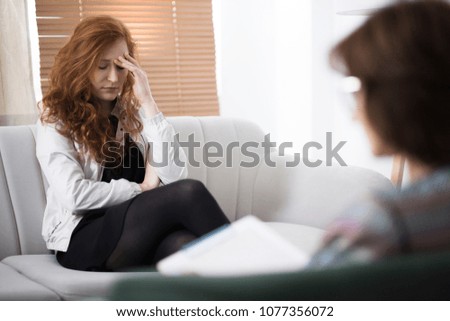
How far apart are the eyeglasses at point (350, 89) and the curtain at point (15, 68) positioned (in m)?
1.63

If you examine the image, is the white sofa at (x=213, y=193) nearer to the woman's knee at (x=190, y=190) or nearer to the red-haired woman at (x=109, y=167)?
the red-haired woman at (x=109, y=167)

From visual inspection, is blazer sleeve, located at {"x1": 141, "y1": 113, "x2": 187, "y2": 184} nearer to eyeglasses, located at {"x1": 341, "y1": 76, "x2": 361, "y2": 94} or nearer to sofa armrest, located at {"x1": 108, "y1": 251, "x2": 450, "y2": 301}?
eyeglasses, located at {"x1": 341, "y1": 76, "x2": 361, "y2": 94}

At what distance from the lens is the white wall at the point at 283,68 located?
288 centimetres

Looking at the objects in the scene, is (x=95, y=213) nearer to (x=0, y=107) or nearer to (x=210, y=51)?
(x=0, y=107)

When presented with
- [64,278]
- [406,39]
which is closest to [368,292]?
[406,39]

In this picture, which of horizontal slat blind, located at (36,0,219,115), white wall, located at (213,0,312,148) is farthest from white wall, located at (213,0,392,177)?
horizontal slat blind, located at (36,0,219,115)

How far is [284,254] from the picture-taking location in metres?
0.60

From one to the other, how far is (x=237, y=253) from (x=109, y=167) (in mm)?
1086

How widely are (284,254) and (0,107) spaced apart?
170cm

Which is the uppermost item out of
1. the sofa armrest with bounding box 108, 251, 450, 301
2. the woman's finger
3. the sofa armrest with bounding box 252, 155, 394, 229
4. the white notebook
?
the woman's finger

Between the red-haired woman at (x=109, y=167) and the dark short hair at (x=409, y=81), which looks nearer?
the dark short hair at (x=409, y=81)

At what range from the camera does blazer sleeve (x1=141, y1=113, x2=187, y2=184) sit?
5.54ft

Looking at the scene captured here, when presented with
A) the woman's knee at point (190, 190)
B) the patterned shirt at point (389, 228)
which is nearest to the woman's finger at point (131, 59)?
the woman's knee at point (190, 190)

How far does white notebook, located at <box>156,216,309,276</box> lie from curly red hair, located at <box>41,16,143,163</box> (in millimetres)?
1053
